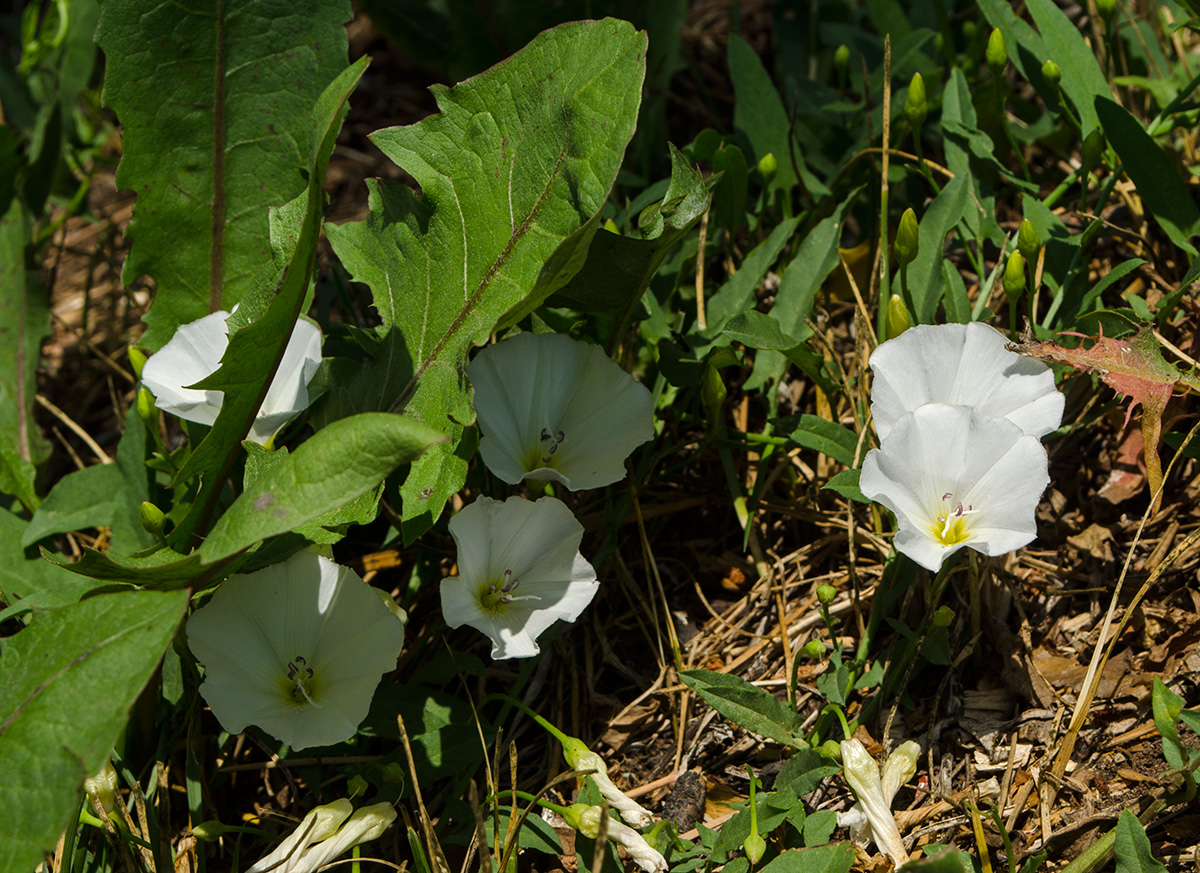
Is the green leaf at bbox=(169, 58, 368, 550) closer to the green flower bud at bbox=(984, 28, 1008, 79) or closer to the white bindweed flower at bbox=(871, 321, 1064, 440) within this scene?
the white bindweed flower at bbox=(871, 321, 1064, 440)

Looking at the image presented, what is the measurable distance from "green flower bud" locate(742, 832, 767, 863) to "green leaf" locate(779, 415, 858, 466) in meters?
0.70

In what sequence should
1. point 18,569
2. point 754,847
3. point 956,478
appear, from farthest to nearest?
point 18,569, point 956,478, point 754,847

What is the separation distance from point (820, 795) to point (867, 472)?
563 millimetres

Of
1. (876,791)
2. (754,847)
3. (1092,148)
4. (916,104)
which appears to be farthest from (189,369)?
(1092,148)

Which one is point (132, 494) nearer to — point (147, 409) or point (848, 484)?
point (147, 409)

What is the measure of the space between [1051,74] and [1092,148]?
21 cm

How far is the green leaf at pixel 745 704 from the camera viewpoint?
157 cm

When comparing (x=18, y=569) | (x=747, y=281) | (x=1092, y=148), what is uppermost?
(x=1092, y=148)

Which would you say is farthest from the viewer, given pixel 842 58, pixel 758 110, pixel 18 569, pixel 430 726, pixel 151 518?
pixel 842 58

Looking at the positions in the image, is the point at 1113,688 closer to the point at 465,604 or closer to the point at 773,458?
the point at 773,458

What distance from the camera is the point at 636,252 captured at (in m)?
1.66

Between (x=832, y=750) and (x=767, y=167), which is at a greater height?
(x=767, y=167)

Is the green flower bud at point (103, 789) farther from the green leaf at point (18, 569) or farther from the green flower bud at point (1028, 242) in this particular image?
the green flower bud at point (1028, 242)

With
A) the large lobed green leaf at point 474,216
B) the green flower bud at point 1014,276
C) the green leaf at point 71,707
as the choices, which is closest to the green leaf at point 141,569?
the green leaf at point 71,707
